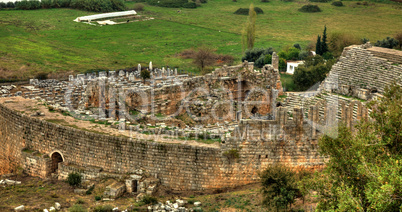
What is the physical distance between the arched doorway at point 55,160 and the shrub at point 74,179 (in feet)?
7.36

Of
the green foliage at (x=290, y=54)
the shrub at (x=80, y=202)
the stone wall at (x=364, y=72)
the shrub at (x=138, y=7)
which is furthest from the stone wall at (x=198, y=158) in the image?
the shrub at (x=138, y=7)

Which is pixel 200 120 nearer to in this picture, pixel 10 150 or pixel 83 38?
pixel 10 150

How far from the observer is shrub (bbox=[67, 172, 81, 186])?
27.9 m

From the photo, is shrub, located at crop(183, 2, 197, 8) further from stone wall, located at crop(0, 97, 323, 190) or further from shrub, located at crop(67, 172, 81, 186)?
shrub, located at crop(67, 172, 81, 186)

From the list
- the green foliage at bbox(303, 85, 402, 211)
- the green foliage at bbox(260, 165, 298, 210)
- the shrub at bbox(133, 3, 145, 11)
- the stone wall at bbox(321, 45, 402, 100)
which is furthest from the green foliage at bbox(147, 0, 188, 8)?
the green foliage at bbox(303, 85, 402, 211)

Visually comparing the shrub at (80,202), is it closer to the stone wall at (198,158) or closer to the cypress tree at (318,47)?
the stone wall at (198,158)

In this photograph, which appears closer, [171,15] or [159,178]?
[159,178]

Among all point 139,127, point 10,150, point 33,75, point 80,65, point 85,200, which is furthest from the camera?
point 80,65

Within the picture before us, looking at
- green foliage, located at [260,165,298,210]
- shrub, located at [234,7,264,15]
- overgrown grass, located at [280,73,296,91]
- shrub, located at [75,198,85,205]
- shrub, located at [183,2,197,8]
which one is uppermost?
shrub, located at [183,2,197,8]

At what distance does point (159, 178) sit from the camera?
26984 millimetres

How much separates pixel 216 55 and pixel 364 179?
4582 cm

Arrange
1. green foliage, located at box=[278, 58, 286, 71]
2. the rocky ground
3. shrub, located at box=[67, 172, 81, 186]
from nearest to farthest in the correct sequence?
the rocky ground, shrub, located at box=[67, 172, 81, 186], green foliage, located at box=[278, 58, 286, 71]

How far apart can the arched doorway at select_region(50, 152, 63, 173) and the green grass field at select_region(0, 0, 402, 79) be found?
19.8 m

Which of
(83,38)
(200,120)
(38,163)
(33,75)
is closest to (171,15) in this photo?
(83,38)
